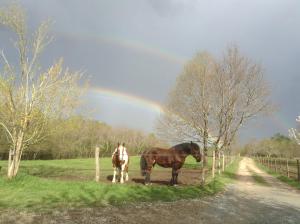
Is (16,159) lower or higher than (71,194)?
higher

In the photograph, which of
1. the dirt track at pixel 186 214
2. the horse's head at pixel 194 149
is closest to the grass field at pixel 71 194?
the dirt track at pixel 186 214

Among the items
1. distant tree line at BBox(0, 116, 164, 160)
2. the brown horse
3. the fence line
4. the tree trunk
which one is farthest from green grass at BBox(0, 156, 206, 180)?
distant tree line at BBox(0, 116, 164, 160)

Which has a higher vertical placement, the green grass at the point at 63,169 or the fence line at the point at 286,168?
the fence line at the point at 286,168

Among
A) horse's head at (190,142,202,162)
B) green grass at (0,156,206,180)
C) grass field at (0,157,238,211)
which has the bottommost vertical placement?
grass field at (0,157,238,211)

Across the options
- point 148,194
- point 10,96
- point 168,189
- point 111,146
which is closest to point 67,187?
point 148,194

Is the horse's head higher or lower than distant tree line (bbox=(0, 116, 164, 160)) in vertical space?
lower

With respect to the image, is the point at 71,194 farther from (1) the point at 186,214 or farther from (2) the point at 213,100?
(2) the point at 213,100

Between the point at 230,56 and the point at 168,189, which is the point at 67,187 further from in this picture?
the point at 230,56

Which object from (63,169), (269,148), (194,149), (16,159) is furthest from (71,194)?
(269,148)

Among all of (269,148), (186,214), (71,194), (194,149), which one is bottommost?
(186,214)

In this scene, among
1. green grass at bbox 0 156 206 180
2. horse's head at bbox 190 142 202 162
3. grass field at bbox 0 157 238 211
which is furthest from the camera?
green grass at bbox 0 156 206 180

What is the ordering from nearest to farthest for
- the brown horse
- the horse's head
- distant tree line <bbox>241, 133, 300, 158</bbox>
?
the brown horse, the horse's head, distant tree line <bbox>241, 133, 300, 158</bbox>

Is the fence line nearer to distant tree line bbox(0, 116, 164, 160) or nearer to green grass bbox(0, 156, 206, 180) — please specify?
green grass bbox(0, 156, 206, 180)

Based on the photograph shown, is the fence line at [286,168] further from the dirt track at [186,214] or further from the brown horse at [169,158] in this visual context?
the dirt track at [186,214]
